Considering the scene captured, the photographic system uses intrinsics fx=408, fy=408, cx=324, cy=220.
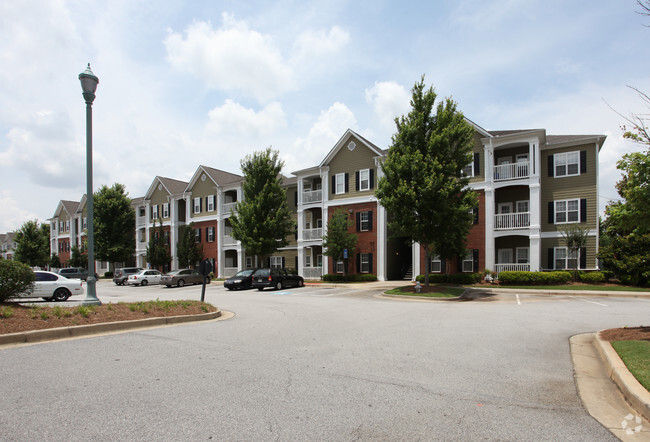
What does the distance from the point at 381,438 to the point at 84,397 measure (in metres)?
3.71

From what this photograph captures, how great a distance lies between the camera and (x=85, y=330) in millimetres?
9352

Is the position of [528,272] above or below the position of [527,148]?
below

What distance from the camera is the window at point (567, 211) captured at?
89.1 feet

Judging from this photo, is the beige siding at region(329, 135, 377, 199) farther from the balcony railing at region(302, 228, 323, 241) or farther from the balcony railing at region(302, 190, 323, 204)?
the balcony railing at region(302, 228, 323, 241)

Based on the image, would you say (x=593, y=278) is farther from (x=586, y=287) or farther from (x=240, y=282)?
(x=240, y=282)

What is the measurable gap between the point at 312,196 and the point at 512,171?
642 inches

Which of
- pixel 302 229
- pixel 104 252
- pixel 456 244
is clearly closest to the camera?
pixel 456 244

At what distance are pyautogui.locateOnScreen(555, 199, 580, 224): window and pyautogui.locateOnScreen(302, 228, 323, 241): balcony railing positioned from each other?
18.0 meters

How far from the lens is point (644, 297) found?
65.2 feet

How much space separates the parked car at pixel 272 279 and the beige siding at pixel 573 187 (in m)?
17.9

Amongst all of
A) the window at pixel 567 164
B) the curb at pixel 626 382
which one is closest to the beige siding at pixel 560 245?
the window at pixel 567 164

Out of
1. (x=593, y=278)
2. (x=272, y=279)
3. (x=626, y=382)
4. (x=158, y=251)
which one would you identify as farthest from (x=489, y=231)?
(x=158, y=251)

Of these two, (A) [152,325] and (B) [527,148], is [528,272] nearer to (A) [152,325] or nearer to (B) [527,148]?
(B) [527,148]

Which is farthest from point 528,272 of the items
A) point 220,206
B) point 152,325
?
point 220,206
